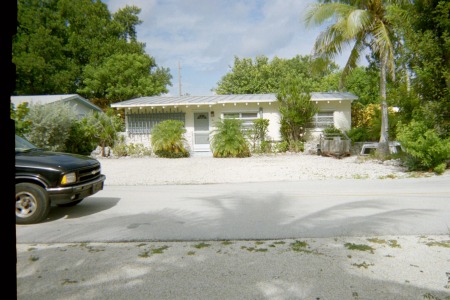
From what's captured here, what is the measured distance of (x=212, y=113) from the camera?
19203mm

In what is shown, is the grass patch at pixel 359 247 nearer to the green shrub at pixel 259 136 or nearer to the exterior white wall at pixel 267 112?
the green shrub at pixel 259 136

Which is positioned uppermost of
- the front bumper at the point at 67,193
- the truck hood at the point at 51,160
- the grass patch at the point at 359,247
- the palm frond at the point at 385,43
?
the palm frond at the point at 385,43

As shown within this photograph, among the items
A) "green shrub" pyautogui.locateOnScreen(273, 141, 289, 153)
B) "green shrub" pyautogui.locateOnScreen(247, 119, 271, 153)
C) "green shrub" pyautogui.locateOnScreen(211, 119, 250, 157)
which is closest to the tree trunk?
"green shrub" pyautogui.locateOnScreen(273, 141, 289, 153)

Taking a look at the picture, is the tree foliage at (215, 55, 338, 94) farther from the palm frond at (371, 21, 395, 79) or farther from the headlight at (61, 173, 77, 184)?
the headlight at (61, 173, 77, 184)

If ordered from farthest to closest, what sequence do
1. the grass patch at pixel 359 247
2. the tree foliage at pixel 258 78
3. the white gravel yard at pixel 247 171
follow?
the tree foliage at pixel 258 78 → the white gravel yard at pixel 247 171 → the grass patch at pixel 359 247

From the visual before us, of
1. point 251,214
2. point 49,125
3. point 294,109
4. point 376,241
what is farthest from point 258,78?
point 376,241

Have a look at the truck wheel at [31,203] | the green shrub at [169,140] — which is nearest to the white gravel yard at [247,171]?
the green shrub at [169,140]

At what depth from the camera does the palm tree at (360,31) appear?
13.9 m

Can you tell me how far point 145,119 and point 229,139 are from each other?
5996 mm

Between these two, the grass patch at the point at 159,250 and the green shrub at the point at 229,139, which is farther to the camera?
the green shrub at the point at 229,139

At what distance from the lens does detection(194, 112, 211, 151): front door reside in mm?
19125

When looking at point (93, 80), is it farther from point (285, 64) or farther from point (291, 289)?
point (291, 289)

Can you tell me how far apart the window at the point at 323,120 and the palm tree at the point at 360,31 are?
11.3ft

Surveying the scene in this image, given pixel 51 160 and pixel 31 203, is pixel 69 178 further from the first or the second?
pixel 31 203
